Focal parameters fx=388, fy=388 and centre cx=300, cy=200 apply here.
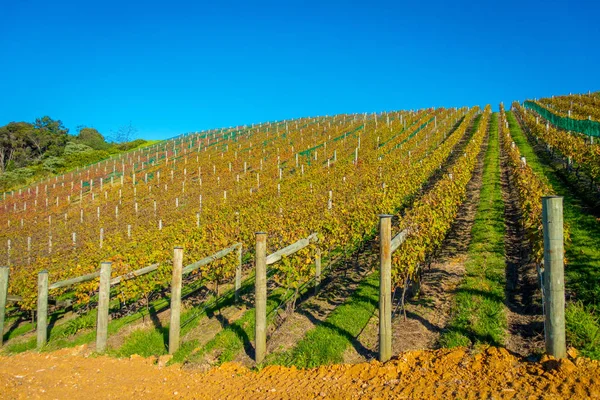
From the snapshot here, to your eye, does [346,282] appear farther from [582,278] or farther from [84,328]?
[84,328]

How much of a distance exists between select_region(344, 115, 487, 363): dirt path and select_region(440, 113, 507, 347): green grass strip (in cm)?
17

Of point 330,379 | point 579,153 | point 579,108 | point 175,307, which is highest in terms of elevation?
point 579,108

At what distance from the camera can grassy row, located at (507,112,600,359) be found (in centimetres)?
478

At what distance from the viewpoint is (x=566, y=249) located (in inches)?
318

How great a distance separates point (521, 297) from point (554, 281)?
2.56 meters

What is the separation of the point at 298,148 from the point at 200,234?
33.0 meters

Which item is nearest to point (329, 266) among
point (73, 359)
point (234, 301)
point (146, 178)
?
point (234, 301)

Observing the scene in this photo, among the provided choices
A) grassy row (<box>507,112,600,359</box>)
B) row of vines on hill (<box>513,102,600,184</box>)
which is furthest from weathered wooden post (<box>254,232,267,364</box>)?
row of vines on hill (<box>513,102,600,184</box>)

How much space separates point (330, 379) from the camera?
15.9 ft

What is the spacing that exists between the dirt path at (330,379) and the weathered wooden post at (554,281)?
0.22 m

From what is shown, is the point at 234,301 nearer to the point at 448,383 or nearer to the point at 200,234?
the point at 200,234

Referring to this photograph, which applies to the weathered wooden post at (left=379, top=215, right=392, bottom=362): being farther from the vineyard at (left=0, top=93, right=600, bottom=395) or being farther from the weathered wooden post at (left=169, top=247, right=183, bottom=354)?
the weathered wooden post at (left=169, top=247, right=183, bottom=354)

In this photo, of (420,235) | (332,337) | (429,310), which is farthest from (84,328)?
(420,235)

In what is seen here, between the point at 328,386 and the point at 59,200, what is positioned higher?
the point at 59,200
